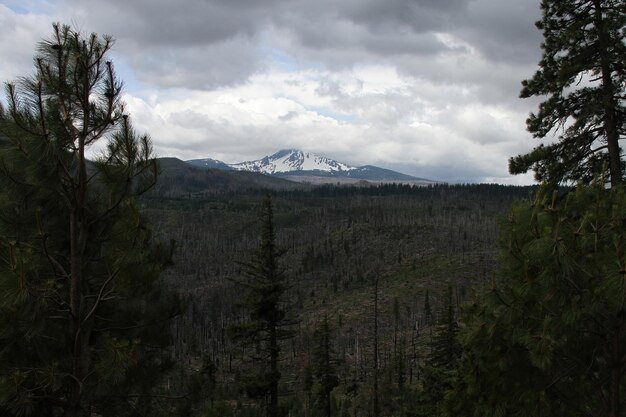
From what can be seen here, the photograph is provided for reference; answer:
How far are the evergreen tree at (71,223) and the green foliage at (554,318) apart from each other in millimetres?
5591

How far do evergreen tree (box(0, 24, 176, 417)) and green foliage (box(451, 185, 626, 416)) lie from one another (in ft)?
18.3

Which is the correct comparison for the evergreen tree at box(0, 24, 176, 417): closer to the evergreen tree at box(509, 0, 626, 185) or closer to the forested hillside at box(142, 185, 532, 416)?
the evergreen tree at box(509, 0, 626, 185)

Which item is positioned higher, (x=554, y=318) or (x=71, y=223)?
(x=71, y=223)

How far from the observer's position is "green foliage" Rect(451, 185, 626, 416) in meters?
6.59

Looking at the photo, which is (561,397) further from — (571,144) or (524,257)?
(571,144)

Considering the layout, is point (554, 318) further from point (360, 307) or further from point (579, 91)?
point (360, 307)

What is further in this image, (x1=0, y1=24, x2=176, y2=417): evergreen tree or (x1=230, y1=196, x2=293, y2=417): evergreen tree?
(x1=230, y1=196, x2=293, y2=417): evergreen tree

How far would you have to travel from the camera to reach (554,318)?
22.5 ft

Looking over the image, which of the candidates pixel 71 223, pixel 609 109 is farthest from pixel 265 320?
pixel 609 109

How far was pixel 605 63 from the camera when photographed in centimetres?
1080

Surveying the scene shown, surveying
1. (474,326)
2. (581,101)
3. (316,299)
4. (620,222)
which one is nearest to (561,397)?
(474,326)

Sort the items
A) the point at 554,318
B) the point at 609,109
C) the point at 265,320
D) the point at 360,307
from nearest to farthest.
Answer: the point at 554,318 < the point at 609,109 < the point at 265,320 < the point at 360,307

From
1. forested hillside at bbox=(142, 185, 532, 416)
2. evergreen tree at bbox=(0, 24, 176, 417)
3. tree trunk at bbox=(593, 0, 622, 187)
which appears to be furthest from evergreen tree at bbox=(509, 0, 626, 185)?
forested hillside at bbox=(142, 185, 532, 416)

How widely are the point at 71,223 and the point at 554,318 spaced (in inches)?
296
